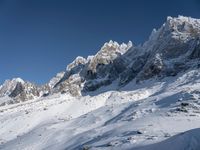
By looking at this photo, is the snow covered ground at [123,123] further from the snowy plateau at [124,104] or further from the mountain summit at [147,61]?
the mountain summit at [147,61]

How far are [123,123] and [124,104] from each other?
2128 centimetres

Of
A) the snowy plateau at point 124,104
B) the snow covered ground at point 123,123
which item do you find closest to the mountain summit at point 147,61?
the snowy plateau at point 124,104

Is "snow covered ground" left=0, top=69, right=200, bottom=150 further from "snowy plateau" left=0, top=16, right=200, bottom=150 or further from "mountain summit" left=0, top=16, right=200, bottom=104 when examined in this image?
"mountain summit" left=0, top=16, right=200, bottom=104

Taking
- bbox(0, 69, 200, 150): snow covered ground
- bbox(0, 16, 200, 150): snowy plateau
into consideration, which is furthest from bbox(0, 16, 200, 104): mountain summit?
bbox(0, 69, 200, 150): snow covered ground

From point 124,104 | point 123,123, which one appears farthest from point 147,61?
point 123,123

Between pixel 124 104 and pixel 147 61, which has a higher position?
pixel 147 61

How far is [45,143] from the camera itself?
5088 cm

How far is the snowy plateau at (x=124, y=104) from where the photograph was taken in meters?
36.4

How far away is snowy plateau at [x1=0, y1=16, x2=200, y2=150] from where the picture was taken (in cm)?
3641

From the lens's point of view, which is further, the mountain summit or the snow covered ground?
the mountain summit

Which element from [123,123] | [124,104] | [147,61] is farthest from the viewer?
[147,61]

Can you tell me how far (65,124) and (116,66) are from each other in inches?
2558

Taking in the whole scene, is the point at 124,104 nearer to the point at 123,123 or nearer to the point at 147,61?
the point at 123,123

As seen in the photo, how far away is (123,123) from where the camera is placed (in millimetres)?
46406
